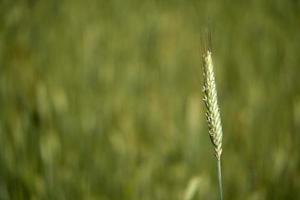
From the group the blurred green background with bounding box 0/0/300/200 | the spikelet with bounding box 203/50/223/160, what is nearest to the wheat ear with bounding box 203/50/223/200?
the spikelet with bounding box 203/50/223/160

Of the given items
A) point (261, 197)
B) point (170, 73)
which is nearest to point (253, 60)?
point (170, 73)

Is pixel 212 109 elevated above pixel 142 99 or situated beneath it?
elevated above

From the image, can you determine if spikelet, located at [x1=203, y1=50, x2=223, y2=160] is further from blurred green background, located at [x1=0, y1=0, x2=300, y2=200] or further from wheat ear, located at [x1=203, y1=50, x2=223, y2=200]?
blurred green background, located at [x1=0, y1=0, x2=300, y2=200]

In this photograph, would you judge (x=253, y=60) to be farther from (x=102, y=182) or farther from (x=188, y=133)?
(x=102, y=182)

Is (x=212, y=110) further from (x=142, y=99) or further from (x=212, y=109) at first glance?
(x=142, y=99)

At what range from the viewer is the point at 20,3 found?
182 cm

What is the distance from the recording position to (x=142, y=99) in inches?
64.6

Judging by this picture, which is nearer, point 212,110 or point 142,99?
point 212,110

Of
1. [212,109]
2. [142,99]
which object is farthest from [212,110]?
[142,99]

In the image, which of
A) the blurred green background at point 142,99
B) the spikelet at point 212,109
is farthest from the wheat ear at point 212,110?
the blurred green background at point 142,99

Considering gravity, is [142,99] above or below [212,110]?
below

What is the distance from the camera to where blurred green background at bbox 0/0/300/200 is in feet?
3.68

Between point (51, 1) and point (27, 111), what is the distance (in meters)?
0.94

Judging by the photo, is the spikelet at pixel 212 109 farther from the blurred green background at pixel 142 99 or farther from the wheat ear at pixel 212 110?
the blurred green background at pixel 142 99
